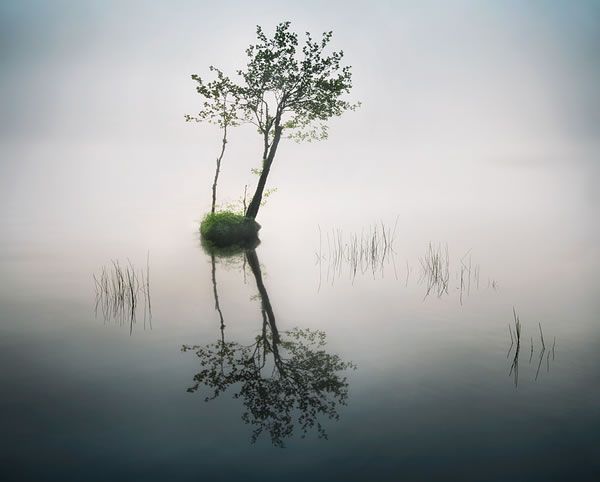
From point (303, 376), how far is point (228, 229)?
1345 cm

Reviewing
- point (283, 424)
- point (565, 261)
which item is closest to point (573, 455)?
point (283, 424)

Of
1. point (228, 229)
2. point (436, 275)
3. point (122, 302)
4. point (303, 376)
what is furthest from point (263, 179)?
point (303, 376)

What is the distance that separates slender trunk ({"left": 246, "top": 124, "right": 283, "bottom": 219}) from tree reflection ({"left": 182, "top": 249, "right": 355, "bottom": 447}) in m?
12.2

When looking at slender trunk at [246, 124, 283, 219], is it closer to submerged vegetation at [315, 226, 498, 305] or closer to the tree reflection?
submerged vegetation at [315, 226, 498, 305]

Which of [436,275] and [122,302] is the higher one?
[436,275]

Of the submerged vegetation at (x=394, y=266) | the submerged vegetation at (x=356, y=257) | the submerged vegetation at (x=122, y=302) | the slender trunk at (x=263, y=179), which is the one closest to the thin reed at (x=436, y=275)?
the submerged vegetation at (x=394, y=266)

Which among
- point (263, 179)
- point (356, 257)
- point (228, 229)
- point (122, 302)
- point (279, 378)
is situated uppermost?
point (263, 179)

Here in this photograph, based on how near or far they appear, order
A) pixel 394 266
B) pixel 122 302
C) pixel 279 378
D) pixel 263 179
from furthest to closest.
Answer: pixel 263 179
pixel 394 266
pixel 122 302
pixel 279 378

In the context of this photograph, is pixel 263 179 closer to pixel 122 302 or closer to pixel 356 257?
pixel 356 257

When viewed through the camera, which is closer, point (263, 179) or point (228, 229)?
point (228, 229)

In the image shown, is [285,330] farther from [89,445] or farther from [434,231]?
[434,231]

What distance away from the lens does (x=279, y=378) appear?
5.30 m

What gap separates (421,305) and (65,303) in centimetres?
700

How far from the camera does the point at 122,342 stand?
652 cm
